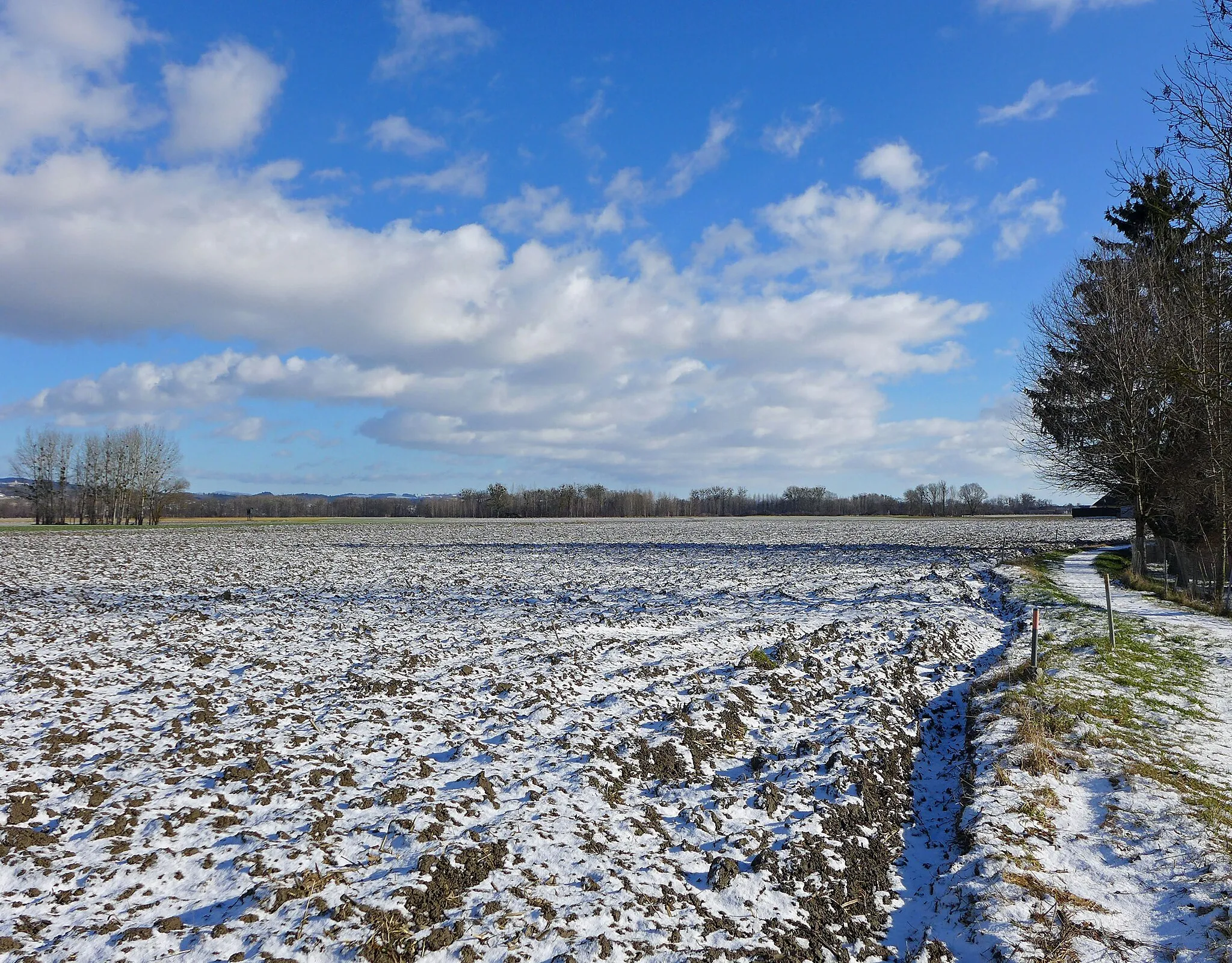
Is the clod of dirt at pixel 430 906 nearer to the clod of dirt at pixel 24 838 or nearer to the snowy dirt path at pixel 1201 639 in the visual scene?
the clod of dirt at pixel 24 838

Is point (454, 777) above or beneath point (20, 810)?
beneath

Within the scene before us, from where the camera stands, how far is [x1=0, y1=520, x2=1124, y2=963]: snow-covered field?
579 centimetres

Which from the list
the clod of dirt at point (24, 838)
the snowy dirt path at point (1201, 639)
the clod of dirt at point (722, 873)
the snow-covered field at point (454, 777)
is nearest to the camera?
the snow-covered field at point (454, 777)

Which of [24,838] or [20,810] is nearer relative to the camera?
[24,838]

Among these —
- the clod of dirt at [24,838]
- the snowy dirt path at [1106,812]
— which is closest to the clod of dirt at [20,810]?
the clod of dirt at [24,838]

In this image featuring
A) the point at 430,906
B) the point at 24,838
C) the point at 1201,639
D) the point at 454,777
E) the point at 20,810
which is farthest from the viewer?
the point at 1201,639

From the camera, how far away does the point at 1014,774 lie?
29.7 ft

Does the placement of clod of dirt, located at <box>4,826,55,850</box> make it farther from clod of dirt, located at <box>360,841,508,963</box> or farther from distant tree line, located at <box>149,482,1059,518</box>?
distant tree line, located at <box>149,482,1059,518</box>

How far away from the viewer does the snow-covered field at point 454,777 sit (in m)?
5.79

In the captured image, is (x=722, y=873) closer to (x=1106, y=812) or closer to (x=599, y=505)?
(x=1106, y=812)

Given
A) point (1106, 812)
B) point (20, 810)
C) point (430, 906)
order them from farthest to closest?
point (1106, 812) < point (20, 810) < point (430, 906)

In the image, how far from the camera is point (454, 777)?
8305 mm

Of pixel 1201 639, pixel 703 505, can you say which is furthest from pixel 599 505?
pixel 1201 639

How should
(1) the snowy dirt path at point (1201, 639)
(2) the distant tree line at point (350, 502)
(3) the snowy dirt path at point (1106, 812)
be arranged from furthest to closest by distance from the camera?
1. (2) the distant tree line at point (350, 502)
2. (1) the snowy dirt path at point (1201, 639)
3. (3) the snowy dirt path at point (1106, 812)
